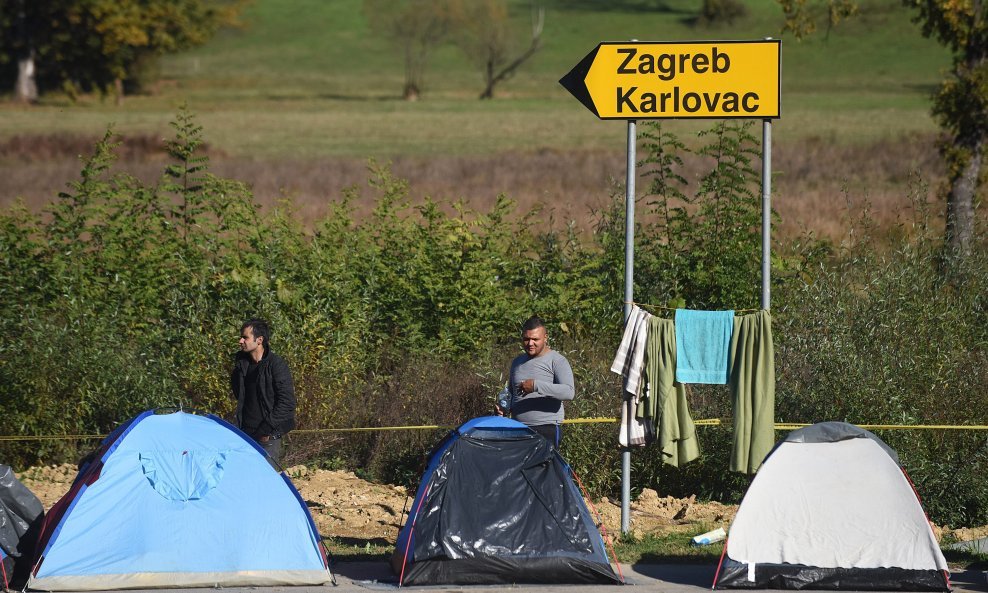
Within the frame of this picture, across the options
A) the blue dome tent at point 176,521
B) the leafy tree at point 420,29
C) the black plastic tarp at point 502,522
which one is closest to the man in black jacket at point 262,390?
the blue dome tent at point 176,521

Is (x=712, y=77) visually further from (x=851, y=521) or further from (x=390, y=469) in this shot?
(x=390, y=469)

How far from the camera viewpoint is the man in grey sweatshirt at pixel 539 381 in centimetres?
884

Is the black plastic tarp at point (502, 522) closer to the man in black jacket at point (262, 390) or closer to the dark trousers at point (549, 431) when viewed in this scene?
the dark trousers at point (549, 431)

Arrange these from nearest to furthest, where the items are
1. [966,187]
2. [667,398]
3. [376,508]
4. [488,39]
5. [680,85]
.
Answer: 1. [667,398]
2. [680,85]
3. [376,508]
4. [966,187]
5. [488,39]

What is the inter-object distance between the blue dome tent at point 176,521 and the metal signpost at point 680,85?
9.27 feet

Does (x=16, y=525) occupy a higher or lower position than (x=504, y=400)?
lower

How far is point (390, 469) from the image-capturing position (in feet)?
38.6

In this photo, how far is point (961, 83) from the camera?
16953 mm

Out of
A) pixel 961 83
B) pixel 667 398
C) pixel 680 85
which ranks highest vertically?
pixel 961 83

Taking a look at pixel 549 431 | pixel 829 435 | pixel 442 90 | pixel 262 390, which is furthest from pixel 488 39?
pixel 829 435

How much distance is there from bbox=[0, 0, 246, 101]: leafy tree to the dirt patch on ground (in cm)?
5006

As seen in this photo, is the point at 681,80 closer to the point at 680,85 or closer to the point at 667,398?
the point at 680,85

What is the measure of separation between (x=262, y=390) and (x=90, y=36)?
5535 centimetres

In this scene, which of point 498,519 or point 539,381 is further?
point 539,381
